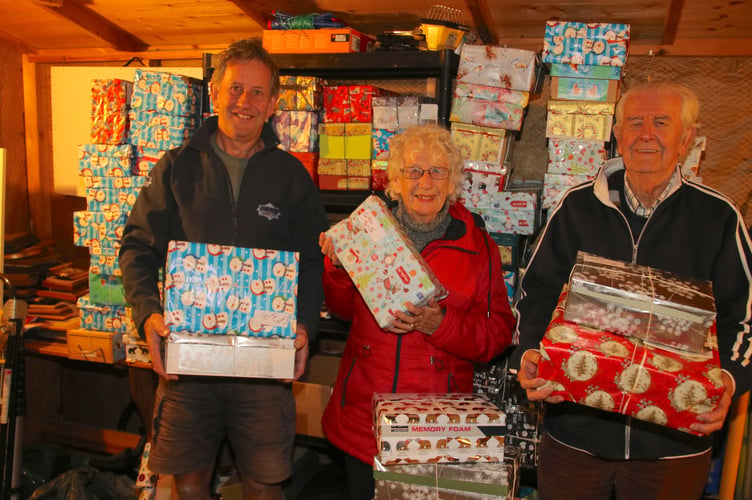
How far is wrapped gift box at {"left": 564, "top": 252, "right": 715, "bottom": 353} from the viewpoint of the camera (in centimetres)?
151

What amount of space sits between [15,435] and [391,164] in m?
2.28

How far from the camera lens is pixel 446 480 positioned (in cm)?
185

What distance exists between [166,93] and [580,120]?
2087mm

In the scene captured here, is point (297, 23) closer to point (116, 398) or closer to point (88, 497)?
point (88, 497)

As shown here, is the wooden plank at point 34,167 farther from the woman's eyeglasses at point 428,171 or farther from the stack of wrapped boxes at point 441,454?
the stack of wrapped boxes at point 441,454

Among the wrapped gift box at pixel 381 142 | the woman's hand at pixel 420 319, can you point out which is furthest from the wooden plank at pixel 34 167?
the woman's hand at pixel 420 319

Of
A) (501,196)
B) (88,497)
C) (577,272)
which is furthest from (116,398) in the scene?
(577,272)

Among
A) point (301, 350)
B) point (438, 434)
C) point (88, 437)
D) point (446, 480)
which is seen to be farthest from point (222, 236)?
point (88, 437)

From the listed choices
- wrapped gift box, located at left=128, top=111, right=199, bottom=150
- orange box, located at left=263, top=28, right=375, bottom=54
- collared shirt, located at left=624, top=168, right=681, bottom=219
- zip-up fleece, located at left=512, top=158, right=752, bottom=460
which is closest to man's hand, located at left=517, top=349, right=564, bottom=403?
zip-up fleece, located at left=512, top=158, right=752, bottom=460

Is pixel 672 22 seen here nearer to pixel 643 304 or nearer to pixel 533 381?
pixel 643 304

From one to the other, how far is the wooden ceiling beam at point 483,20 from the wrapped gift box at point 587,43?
469 mm

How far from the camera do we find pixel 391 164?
2195 mm

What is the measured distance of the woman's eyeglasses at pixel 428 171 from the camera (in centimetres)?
210

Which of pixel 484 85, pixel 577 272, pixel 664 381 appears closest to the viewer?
pixel 664 381
